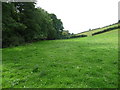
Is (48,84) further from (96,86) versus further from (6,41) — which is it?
(6,41)

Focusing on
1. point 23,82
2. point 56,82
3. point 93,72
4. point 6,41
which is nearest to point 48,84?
point 56,82

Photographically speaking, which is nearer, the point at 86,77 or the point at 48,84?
the point at 48,84

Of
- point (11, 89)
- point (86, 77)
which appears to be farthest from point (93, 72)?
point (11, 89)

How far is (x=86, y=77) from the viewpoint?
654 centimetres

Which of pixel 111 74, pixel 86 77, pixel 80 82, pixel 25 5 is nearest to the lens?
pixel 80 82

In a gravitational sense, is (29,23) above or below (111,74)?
above

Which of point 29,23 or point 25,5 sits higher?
point 25,5

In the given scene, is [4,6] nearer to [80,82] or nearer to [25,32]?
[25,32]

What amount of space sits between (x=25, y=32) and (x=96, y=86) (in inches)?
1127

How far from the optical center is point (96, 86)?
5.50 metres

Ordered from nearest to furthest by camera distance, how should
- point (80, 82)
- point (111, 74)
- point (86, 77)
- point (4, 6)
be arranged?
point (80, 82) → point (86, 77) → point (111, 74) → point (4, 6)

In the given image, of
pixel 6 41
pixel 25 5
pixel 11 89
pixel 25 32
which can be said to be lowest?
pixel 11 89

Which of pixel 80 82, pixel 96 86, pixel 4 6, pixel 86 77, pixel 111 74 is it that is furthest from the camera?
pixel 4 6

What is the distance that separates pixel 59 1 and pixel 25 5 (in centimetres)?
962
